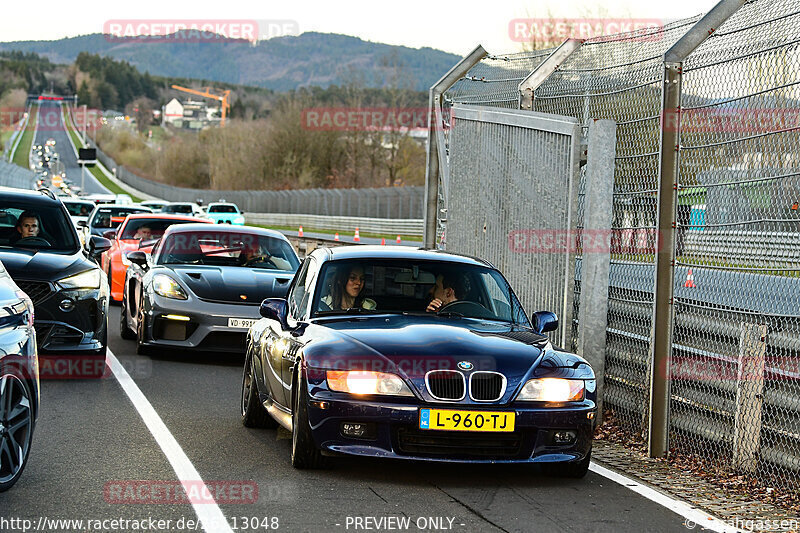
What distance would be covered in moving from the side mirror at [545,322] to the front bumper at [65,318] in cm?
510

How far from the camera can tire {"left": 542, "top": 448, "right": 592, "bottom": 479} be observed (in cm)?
703

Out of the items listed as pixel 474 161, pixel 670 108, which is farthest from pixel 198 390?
pixel 670 108

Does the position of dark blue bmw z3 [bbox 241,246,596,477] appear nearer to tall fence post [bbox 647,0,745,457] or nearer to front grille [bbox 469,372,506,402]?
front grille [bbox 469,372,506,402]

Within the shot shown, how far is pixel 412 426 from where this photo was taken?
21.8 feet

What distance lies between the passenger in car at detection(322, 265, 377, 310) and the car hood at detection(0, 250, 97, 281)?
426cm

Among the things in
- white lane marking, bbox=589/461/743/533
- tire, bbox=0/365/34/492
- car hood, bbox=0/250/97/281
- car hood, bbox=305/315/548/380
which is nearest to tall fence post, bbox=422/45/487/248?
car hood, bbox=0/250/97/281

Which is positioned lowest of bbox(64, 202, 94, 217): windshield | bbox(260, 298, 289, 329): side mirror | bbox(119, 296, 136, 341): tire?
bbox(119, 296, 136, 341): tire

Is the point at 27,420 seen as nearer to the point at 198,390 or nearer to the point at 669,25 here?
the point at 198,390

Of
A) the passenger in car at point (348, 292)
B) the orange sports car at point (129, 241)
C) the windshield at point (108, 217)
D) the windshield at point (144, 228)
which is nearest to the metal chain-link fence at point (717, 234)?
the passenger in car at point (348, 292)

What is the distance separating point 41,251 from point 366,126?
2972 inches

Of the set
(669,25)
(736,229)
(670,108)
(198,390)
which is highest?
(669,25)

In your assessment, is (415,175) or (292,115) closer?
(415,175)

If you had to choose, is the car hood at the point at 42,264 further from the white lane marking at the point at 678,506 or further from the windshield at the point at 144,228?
the windshield at the point at 144,228

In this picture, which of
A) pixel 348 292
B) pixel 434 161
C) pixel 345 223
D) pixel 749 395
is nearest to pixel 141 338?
pixel 434 161
